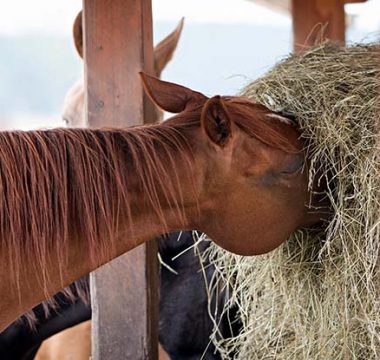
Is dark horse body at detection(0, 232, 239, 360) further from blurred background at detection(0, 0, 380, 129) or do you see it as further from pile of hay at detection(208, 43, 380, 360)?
blurred background at detection(0, 0, 380, 129)

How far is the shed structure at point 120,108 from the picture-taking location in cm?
238

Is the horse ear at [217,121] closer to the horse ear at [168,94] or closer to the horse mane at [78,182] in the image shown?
the horse mane at [78,182]

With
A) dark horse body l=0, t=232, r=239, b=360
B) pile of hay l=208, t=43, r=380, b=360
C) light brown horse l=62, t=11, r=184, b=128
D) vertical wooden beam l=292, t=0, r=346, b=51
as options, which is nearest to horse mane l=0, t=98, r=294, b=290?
pile of hay l=208, t=43, r=380, b=360

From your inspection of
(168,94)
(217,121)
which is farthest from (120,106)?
(217,121)

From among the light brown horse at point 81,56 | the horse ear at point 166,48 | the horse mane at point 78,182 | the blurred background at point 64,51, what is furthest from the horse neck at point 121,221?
the blurred background at point 64,51

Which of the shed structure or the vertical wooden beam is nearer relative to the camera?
the shed structure

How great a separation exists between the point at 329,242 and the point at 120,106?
672 mm

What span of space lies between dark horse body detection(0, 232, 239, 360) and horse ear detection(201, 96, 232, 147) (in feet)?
3.73

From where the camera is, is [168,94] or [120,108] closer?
[168,94]

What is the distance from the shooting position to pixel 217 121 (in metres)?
1.97

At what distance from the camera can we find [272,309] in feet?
8.32

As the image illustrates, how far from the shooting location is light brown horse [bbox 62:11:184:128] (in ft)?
11.3

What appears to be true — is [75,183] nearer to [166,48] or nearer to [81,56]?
[81,56]

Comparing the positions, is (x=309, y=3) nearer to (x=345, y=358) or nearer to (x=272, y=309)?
(x=272, y=309)
